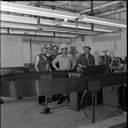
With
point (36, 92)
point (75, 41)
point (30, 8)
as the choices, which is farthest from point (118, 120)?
point (75, 41)

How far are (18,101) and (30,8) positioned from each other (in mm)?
2501

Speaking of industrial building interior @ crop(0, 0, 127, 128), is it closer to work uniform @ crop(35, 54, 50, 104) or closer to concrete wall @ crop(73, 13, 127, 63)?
concrete wall @ crop(73, 13, 127, 63)

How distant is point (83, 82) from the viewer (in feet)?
6.89

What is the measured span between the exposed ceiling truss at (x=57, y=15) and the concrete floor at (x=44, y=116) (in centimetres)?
169

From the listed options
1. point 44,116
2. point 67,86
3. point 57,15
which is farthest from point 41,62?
point 67,86

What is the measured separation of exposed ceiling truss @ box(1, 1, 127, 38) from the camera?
2.62 metres

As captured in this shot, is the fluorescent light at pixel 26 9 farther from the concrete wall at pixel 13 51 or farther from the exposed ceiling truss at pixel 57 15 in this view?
the concrete wall at pixel 13 51

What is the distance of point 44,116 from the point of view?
314cm

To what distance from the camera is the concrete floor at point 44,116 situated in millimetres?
2781

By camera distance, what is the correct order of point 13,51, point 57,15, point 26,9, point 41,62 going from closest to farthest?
point 26,9 → point 57,15 → point 41,62 → point 13,51

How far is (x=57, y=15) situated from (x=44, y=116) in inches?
68.4

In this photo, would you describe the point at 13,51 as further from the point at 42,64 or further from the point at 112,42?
the point at 112,42

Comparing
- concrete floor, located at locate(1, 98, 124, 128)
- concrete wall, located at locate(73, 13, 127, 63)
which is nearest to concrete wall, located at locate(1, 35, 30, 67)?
concrete wall, located at locate(73, 13, 127, 63)

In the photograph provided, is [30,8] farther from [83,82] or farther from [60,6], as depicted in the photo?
[60,6]
